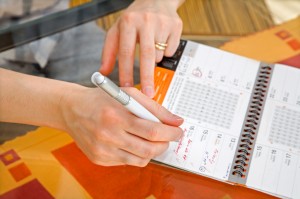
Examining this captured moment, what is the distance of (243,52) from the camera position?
93 centimetres

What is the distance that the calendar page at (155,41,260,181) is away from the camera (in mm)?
716

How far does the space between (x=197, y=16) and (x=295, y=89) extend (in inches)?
15.0

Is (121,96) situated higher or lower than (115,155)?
higher

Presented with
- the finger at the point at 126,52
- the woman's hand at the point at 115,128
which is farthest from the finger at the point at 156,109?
the finger at the point at 126,52

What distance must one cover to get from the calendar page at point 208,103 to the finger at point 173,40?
0.09ft

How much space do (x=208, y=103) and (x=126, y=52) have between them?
17cm

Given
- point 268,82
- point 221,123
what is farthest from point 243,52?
point 221,123

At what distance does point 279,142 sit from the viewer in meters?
0.75

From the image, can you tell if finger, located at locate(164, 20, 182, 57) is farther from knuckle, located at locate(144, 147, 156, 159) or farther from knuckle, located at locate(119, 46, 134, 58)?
knuckle, located at locate(144, 147, 156, 159)

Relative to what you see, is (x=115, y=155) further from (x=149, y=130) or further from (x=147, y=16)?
(x=147, y=16)

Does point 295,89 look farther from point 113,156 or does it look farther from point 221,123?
point 113,156

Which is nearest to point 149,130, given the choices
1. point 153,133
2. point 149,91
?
point 153,133

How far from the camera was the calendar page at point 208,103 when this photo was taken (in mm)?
716

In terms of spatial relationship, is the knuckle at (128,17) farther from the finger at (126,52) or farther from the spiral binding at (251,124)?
the spiral binding at (251,124)
